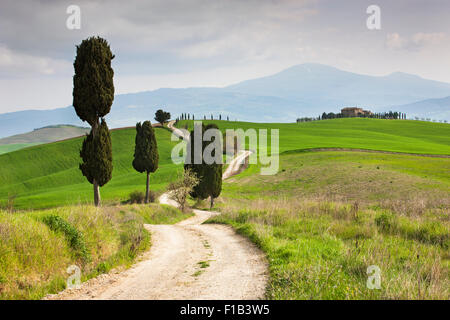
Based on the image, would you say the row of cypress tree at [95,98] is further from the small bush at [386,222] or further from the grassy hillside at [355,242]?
the small bush at [386,222]

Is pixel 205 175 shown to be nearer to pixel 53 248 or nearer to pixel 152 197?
pixel 152 197

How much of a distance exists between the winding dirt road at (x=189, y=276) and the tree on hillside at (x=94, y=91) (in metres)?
14.9

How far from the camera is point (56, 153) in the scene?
106 metres

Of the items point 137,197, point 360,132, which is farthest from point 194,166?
point 360,132

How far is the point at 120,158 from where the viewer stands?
3799 inches

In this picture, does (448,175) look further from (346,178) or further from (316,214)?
(316,214)

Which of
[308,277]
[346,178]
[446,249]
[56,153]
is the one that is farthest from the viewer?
[56,153]

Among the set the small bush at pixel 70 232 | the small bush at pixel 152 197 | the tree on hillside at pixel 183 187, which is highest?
the small bush at pixel 70 232

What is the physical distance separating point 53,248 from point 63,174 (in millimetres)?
81598

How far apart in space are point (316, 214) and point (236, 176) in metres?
50.5

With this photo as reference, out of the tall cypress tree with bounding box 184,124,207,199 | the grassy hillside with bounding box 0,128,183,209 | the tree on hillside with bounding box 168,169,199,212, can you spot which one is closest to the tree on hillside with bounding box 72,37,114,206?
the tree on hillside with bounding box 168,169,199,212

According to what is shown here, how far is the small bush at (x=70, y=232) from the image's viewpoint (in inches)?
491

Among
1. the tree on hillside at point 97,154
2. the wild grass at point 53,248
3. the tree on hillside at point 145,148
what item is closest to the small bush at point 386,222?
the wild grass at point 53,248

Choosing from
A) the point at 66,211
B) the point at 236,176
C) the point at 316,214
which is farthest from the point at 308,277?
the point at 236,176
